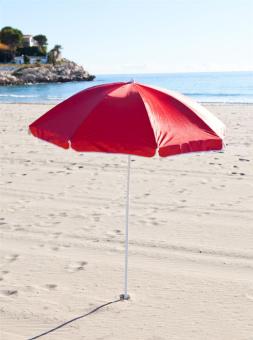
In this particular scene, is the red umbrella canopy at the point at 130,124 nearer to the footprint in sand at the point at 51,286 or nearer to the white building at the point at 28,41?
the footprint in sand at the point at 51,286

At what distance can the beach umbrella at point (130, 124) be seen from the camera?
3127 mm

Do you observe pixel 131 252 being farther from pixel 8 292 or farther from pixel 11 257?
pixel 8 292

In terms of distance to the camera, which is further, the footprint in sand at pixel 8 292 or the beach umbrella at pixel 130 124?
the footprint in sand at pixel 8 292

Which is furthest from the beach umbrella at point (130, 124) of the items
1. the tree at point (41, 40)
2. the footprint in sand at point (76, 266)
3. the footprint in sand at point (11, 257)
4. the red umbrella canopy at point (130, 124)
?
the tree at point (41, 40)

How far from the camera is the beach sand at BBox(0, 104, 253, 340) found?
362cm

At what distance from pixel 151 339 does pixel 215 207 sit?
3242 millimetres

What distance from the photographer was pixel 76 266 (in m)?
4.55

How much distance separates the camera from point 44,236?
5.34 metres

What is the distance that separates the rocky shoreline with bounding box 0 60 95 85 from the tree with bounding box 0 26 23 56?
392 inches

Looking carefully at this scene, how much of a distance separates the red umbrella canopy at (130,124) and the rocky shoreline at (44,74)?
8454cm

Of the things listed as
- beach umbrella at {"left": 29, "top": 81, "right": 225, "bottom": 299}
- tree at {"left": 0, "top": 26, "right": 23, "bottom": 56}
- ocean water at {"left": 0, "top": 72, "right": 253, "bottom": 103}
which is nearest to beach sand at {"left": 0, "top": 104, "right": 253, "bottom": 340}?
beach umbrella at {"left": 29, "top": 81, "right": 225, "bottom": 299}

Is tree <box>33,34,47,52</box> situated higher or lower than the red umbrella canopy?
higher

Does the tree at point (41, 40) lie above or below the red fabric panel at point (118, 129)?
above

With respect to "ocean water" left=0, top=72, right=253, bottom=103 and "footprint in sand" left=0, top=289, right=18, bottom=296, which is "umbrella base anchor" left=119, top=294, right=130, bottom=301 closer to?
"footprint in sand" left=0, top=289, right=18, bottom=296
